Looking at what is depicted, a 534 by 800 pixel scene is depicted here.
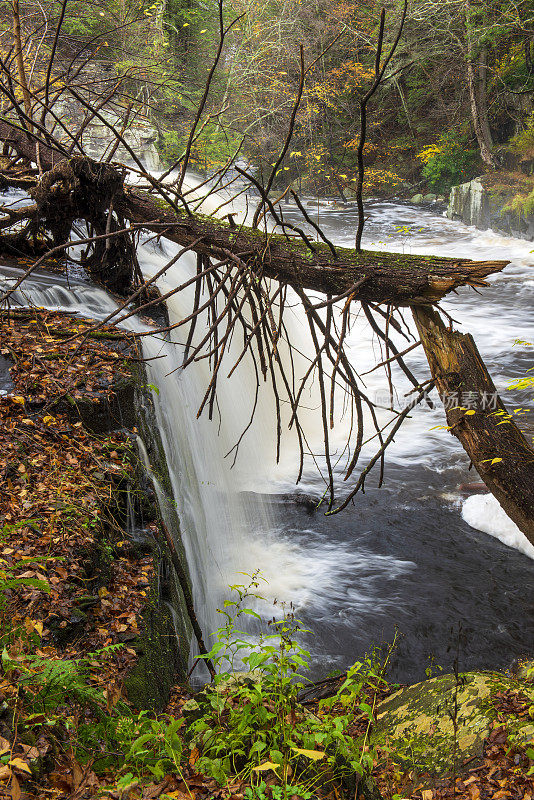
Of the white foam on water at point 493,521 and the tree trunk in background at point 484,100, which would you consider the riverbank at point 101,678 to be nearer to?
the white foam on water at point 493,521

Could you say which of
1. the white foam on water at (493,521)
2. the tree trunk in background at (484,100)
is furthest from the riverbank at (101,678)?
the tree trunk in background at (484,100)

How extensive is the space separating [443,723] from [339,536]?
3579mm

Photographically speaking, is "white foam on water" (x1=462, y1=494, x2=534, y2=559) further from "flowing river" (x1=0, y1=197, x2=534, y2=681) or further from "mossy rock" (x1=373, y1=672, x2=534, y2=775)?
"mossy rock" (x1=373, y1=672, x2=534, y2=775)

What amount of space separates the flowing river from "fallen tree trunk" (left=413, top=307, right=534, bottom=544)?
1.31 m

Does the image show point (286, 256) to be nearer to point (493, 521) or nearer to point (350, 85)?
point (493, 521)

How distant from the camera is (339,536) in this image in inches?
258

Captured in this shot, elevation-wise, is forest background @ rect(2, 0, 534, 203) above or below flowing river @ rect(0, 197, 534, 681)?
above

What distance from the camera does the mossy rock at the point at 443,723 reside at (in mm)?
2732

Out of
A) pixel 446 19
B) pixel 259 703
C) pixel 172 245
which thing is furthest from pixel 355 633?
pixel 446 19

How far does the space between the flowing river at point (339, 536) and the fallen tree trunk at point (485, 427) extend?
1307mm

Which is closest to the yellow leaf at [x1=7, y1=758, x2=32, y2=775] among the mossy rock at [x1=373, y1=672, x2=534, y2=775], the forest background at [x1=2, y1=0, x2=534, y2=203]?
the mossy rock at [x1=373, y1=672, x2=534, y2=775]

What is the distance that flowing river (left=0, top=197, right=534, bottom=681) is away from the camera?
5125 mm

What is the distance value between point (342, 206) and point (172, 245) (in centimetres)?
1356

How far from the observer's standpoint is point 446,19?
1622cm
